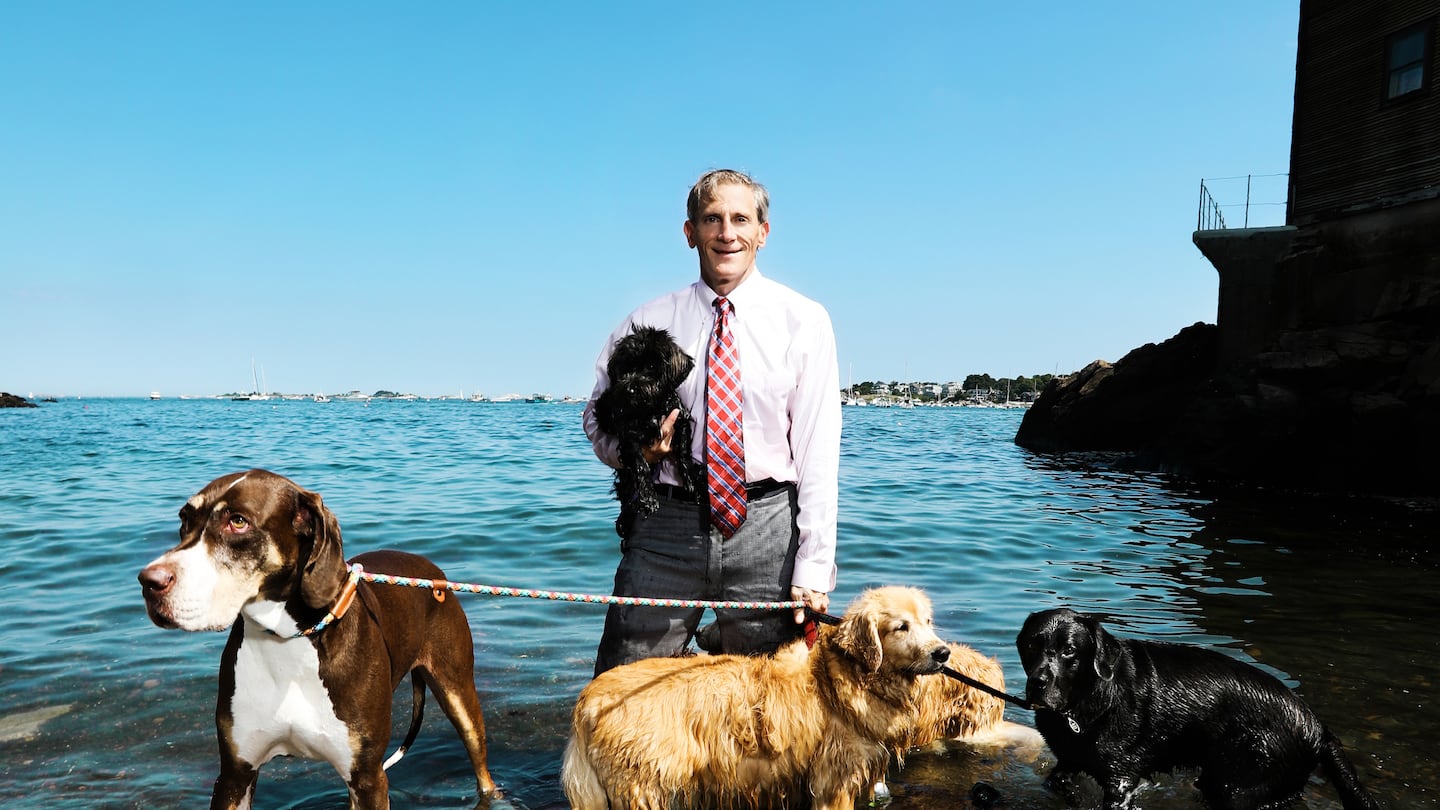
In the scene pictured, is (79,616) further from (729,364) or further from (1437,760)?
(1437,760)

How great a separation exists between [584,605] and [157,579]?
7228 millimetres

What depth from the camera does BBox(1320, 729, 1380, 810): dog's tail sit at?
4.11 meters

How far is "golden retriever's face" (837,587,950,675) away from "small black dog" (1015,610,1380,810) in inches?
29.8

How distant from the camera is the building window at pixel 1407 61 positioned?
73.5ft

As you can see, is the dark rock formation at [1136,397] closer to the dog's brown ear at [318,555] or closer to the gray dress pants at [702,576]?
the gray dress pants at [702,576]

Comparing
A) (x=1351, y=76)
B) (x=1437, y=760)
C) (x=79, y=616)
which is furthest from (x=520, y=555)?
(x=1351, y=76)

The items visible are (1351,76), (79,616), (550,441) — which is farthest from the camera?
(550,441)

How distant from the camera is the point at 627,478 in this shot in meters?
4.38

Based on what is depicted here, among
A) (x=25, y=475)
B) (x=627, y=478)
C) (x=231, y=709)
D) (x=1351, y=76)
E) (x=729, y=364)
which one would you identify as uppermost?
(x=1351, y=76)

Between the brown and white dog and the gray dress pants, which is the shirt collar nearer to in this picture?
the gray dress pants

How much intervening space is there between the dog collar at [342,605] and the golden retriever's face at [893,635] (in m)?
2.23

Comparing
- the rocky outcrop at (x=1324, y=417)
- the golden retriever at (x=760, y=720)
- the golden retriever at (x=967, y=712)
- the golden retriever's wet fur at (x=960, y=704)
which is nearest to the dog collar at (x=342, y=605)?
the golden retriever at (x=760, y=720)

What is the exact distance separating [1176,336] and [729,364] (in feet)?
113

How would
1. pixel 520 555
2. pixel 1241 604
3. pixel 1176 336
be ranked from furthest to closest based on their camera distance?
1. pixel 1176 336
2. pixel 520 555
3. pixel 1241 604
